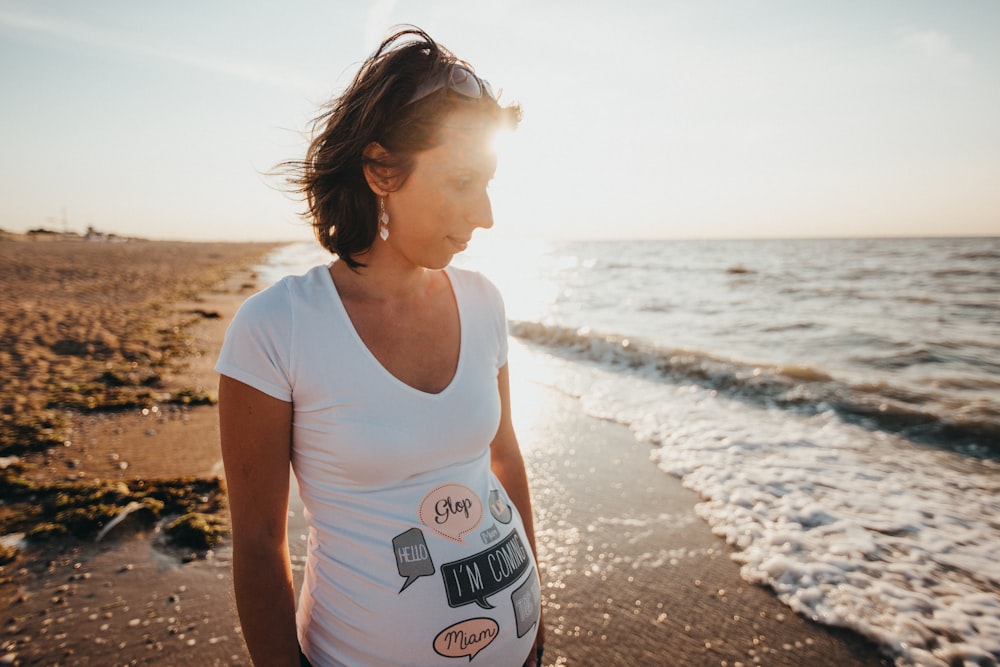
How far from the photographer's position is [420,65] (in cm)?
150

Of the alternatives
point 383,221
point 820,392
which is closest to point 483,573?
point 383,221

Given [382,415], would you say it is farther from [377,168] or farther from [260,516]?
[377,168]

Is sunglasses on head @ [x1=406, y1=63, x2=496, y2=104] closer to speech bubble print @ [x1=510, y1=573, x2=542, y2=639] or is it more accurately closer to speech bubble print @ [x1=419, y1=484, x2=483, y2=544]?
speech bubble print @ [x1=419, y1=484, x2=483, y2=544]

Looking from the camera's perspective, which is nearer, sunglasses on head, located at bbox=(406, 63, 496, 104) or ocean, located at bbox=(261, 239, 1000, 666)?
sunglasses on head, located at bbox=(406, 63, 496, 104)

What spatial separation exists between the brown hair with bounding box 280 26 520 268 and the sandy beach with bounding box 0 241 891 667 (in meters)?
2.33

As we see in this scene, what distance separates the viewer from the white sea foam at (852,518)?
317 centimetres

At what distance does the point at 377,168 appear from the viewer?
5.05 ft

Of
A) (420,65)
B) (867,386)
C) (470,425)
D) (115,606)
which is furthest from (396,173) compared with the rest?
(867,386)

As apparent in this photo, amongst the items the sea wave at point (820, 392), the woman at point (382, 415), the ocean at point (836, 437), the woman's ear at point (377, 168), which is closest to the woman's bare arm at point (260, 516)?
the woman at point (382, 415)

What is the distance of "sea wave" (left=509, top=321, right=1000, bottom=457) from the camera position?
631 centimetres

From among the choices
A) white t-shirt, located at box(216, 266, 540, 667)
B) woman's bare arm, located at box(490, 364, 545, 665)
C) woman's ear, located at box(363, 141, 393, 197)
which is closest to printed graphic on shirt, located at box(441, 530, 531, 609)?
white t-shirt, located at box(216, 266, 540, 667)

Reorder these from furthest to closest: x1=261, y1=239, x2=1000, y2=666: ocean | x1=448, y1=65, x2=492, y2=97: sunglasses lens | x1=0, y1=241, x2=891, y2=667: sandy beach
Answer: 1. x1=261, y1=239, x2=1000, y2=666: ocean
2. x1=0, y1=241, x2=891, y2=667: sandy beach
3. x1=448, y1=65, x2=492, y2=97: sunglasses lens

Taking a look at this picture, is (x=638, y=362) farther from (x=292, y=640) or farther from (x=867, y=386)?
(x=292, y=640)

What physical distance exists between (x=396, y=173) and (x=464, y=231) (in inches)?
9.9
